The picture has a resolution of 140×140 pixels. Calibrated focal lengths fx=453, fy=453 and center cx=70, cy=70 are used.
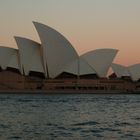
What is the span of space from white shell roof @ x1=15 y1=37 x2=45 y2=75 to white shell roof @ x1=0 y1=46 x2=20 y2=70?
1.64 meters

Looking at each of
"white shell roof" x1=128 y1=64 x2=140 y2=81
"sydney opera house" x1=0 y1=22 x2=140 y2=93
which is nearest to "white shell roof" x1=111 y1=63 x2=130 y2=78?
"sydney opera house" x1=0 y1=22 x2=140 y2=93

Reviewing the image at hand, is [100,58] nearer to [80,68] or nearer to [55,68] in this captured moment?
[80,68]

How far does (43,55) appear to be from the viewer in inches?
2827

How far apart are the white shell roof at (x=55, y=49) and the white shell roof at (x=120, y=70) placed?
17197mm

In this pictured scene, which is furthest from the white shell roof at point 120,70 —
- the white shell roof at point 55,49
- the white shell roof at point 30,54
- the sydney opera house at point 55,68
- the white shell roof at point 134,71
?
the white shell roof at point 30,54

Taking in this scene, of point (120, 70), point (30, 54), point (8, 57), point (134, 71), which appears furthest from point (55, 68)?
point (134, 71)

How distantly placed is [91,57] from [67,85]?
9.19 meters

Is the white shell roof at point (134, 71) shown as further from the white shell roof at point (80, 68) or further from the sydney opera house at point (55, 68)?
the white shell roof at point (80, 68)

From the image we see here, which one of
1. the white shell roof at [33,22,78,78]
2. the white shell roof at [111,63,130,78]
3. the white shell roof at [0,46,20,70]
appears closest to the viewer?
the white shell roof at [33,22,78,78]

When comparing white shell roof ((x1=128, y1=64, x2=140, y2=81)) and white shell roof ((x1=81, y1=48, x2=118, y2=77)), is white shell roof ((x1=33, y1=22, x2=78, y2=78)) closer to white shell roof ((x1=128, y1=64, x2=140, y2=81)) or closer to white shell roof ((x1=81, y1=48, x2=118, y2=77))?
Result: white shell roof ((x1=81, y1=48, x2=118, y2=77))

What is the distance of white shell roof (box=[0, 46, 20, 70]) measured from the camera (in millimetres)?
75938

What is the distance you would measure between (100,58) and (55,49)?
9093mm

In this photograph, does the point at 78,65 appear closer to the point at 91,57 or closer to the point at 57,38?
the point at 91,57

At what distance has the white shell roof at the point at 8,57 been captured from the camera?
75.9 m
